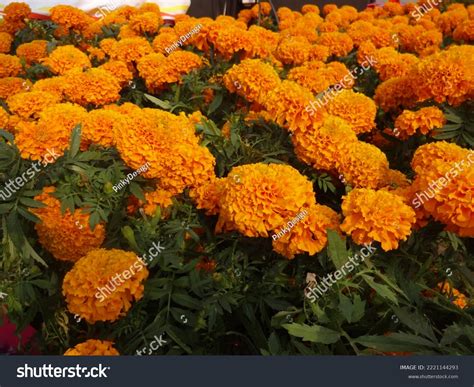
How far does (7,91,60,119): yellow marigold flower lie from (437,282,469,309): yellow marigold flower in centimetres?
159

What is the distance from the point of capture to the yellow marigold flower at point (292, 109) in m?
1.63

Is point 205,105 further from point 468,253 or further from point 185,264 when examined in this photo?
point 468,253

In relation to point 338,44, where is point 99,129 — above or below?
above

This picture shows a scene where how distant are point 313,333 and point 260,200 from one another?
0.38 metres

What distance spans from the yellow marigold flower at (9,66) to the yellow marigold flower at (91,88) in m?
0.80

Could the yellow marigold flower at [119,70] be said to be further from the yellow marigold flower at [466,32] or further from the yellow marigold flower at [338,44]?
the yellow marigold flower at [466,32]

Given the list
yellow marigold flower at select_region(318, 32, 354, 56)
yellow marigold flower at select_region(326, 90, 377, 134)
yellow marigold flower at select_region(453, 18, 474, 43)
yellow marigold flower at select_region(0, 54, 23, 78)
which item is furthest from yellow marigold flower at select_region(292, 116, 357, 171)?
yellow marigold flower at select_region(453, 18, 474, 43)

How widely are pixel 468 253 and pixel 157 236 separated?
3.37 ft

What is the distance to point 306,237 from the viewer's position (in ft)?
4.41

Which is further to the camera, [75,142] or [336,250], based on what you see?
[75,142]
